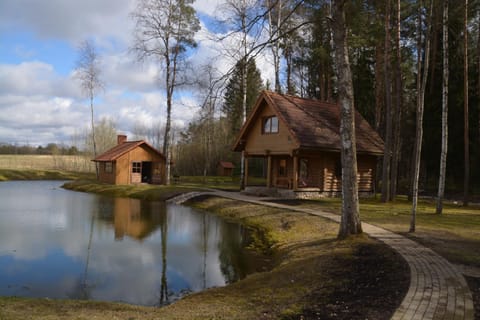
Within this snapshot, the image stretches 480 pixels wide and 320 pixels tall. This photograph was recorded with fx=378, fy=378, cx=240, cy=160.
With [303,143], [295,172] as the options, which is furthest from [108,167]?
[303,143]

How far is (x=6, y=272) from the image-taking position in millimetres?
8203

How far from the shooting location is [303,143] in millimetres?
18641

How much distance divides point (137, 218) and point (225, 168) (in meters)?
25.9

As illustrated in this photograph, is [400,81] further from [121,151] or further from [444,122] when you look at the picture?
[121,151]

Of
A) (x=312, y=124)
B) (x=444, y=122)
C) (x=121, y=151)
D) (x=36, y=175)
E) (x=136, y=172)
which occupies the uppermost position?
(x=312, y=124)

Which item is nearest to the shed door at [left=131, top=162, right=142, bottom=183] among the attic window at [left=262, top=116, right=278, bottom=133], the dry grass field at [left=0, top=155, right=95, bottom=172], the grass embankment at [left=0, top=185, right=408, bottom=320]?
the attic window at [left=262, top=116, right=278, bottom=133]

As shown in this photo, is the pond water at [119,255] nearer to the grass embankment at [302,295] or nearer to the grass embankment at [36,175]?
the grass embankment at [302,295]

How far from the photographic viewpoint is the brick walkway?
4535 millimetres

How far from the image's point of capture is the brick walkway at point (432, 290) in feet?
14.9

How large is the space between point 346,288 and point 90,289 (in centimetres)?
486

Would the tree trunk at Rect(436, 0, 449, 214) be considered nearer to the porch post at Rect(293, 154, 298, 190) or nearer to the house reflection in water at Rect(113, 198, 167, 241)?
the porch post at Rect(293, 154, 298, 190)

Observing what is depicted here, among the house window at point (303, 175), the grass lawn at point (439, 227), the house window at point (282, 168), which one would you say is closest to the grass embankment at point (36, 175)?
the house window at point (282, 168)

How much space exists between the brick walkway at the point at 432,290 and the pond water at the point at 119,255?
3.61 metres

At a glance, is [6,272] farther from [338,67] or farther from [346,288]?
[338,67]
